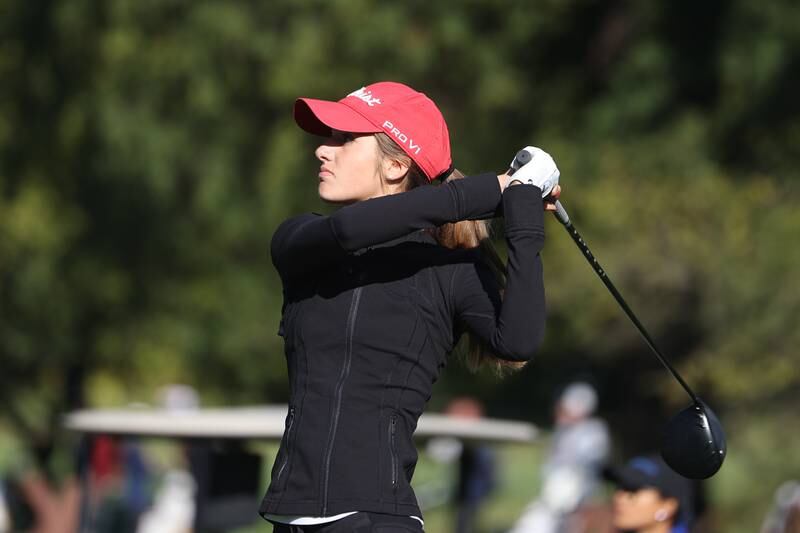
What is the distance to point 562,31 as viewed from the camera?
17.6m

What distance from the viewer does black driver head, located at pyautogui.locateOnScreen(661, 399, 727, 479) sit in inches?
127

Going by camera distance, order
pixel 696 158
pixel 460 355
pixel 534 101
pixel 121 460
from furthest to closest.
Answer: pixel 534 101 → pixel 696 158 → pixel 121 460 → pixel 460 355

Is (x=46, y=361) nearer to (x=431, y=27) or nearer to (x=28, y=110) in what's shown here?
(x=28, y=110)

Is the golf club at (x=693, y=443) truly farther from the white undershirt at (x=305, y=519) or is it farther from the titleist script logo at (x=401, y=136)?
the white undershirt at (x=305, y=519)

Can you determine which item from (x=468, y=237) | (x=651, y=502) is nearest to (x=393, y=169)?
(x=468, y=237)

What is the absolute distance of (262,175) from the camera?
50.2ft

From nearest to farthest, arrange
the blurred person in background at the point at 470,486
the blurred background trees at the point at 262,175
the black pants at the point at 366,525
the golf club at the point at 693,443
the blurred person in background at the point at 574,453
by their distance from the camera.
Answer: the black pants at the point at 366,525 → the golf club at the point at 693,443 → the blurred person in background at the point at 470,486 → the blurred person in background at the point at 574,453 → the blurred background trees at the point at 262,175

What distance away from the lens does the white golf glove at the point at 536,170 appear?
9.24 feet

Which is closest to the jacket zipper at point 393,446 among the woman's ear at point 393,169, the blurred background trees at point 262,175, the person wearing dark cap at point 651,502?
the woman's ear at point 393,169

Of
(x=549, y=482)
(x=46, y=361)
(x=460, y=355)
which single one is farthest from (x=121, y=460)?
(x=46, y=361)

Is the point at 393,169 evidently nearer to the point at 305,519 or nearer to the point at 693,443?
the point at 305,519

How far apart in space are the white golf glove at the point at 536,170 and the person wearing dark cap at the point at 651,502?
2.51 metres

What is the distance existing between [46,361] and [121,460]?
7673mm

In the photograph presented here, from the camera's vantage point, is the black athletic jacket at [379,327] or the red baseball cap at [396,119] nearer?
the black athletic jacket at [379,327]
